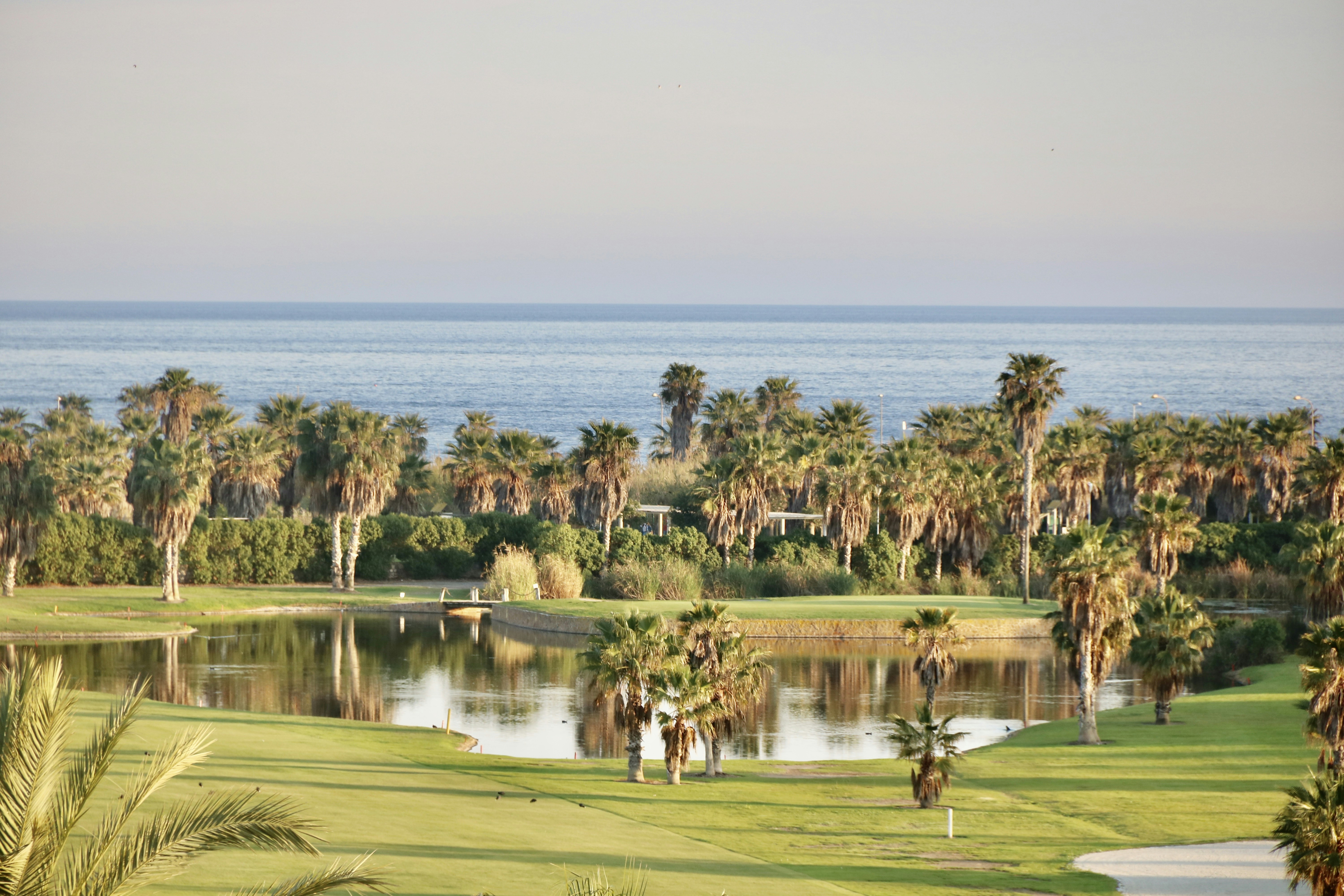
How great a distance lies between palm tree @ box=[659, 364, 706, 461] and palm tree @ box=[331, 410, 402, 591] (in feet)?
77.2

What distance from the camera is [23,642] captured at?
48125mm

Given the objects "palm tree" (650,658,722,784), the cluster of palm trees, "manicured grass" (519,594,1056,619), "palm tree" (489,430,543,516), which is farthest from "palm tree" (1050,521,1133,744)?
"palm tree" (489,430,543,516)

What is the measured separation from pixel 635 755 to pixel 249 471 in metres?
44.7

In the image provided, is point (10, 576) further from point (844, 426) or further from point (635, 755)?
point (844, 426)

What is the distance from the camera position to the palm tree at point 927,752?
28156 millimetres

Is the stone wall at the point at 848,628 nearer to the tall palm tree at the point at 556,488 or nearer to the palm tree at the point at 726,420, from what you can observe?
the tall palm tree at the point at 556,488

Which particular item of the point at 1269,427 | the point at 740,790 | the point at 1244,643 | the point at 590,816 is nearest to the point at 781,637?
the point at 1244,643

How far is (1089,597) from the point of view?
35375 millimetres

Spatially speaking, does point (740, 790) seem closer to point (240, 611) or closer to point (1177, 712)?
point (1177, 712)

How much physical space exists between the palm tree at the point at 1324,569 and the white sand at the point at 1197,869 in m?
18.0

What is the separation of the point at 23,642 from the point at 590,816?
30.0 metres

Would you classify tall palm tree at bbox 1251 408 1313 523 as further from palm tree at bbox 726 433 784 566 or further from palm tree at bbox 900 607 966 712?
palm tree at bbox 900 607 966 712

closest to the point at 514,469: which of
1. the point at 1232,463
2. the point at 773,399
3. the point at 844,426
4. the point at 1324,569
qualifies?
the point at 844,426

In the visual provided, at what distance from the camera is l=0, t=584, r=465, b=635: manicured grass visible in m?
50.7
